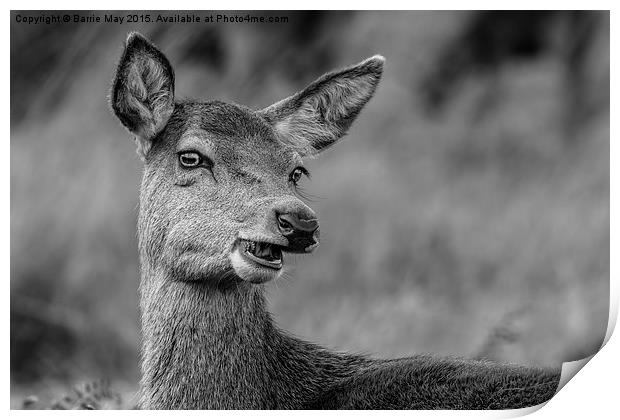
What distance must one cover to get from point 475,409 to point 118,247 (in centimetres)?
385

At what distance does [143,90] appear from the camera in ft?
18.8

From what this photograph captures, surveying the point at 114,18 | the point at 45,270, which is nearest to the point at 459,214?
the point at 45,270

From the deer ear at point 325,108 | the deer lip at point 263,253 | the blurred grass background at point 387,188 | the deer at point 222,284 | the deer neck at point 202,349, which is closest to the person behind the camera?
the deer lip at point 263,253

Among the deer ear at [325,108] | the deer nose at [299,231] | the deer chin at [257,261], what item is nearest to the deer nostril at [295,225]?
the deer nose at [299,231]

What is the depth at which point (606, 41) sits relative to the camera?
7.03 metres

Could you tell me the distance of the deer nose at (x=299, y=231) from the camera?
5227 mm

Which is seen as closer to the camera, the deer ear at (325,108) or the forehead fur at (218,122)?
the forehead fur at (218,122)

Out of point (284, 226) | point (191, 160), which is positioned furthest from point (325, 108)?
point (284, 226)

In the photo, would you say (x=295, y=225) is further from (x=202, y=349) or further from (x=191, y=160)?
(x=202, y=349)

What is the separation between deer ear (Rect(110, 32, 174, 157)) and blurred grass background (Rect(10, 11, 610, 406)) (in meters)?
1.05

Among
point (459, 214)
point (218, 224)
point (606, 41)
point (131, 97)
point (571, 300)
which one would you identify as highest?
point (459, 214)

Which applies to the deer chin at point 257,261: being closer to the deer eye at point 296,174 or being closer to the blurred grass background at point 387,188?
the deer eye at point 296,174

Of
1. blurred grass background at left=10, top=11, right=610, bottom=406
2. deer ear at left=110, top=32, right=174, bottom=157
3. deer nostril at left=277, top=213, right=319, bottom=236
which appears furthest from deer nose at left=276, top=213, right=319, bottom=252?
blurred grass background at left=10, top=11, right=610, bottom=406
